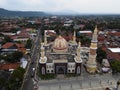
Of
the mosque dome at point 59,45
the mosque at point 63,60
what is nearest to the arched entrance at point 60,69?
the mosque at point 63,60

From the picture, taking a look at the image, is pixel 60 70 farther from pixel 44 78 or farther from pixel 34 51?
pixel 34 51

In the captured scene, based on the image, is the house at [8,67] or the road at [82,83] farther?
the house at [8,67]

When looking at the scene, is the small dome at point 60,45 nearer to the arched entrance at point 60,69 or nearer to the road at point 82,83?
the arched entrance at point 60,69

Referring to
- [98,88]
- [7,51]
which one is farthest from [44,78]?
[7,51]

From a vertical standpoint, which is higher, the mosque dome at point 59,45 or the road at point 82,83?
the mosque dome at point 59,45

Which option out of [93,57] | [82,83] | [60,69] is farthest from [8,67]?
[93,57]

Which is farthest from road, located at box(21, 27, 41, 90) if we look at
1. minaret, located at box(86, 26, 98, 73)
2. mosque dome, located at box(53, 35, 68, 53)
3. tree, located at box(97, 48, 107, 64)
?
tree, located at box(97, 48, 107, 64)

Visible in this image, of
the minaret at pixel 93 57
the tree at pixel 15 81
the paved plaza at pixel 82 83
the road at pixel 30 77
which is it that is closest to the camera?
the tree at pixel 15 81

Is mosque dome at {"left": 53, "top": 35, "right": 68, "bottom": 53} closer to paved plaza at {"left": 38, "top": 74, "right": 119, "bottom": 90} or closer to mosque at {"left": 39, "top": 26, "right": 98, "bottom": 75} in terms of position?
mosque at {"left": 39, "top": 26, "right": 98, "bottom": 75}

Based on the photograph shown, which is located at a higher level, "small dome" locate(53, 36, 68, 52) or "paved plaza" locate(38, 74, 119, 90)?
"small dome" locate(53, 36, 68, 52)

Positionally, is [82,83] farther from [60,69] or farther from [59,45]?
[59,45]
